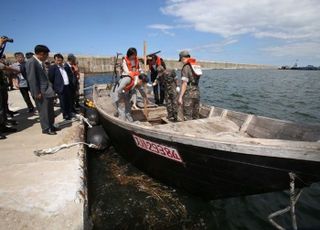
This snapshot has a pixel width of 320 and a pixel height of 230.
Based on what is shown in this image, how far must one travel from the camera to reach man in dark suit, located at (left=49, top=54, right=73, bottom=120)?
7.02 meters

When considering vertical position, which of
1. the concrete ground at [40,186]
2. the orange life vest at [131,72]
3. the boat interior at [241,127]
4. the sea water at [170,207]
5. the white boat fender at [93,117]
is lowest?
the sea water at [170,207]

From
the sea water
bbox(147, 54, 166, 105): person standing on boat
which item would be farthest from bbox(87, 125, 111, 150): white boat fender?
bbox(147, 54, 166, 105): person standing on boat

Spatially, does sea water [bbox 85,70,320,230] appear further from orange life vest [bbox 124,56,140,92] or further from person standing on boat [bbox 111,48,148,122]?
orange life vest [bbox 124,56,140,92]

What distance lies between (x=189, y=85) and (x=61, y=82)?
4112 millimetres

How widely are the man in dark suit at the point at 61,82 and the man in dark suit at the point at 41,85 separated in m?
1.46

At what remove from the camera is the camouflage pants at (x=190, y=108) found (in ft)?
18.9

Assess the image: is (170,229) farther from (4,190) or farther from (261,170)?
(4,190)

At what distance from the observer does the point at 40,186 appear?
3527 mm

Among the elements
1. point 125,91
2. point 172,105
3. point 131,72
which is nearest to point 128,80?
point 131,72

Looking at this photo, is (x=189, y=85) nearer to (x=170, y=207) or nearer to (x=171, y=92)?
(x=171, y=92)

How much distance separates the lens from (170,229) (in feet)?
12.3

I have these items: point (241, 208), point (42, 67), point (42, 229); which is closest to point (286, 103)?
point (241, 208)

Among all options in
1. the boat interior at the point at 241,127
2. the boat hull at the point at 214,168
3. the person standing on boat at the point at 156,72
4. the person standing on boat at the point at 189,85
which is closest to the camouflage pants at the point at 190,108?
the person standing on boat at the point at 189,85

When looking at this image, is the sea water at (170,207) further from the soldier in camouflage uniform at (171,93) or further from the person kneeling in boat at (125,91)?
the soldier in camouflage uniform at (171,93)
